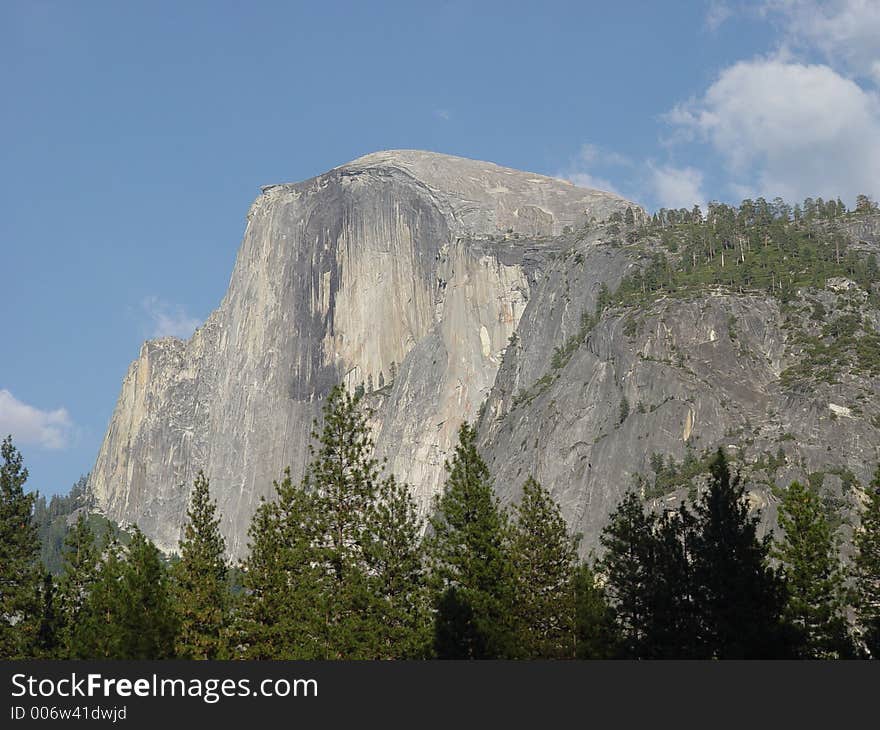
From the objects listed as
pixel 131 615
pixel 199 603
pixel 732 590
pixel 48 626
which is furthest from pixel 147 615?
pixel 732 590

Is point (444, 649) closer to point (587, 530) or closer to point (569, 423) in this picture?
point (587, 530)

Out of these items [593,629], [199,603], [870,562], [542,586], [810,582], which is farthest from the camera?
[870,562]

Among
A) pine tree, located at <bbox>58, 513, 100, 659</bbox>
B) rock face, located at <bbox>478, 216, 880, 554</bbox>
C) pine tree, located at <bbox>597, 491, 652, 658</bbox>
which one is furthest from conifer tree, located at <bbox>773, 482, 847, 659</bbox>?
rock face, located at <bbox>478, 216, 880, 554</bbox>

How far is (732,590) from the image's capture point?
48.3 metres

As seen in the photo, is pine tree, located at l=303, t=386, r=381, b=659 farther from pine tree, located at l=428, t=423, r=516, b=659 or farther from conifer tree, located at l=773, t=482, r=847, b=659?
conifer tree, located at l=773, t=482, r=847, b=659

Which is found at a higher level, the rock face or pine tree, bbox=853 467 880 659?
the rock face

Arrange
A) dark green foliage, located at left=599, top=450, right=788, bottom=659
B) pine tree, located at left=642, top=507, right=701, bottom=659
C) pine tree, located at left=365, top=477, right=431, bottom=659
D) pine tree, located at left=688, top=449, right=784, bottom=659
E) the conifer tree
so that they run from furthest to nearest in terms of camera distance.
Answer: pine tree, located at left=642, top=507, right=701, bottom=659 → the conifer tree → dark green foliage, located at left=599, top=450, right=788, bottom=659 → pine tree, located at left=688, top=449, right=784, bottom=659 → pine tree, located at left=365, top=477, right=431, bottom=659

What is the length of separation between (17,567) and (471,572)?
2390 cm

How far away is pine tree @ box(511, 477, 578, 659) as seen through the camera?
164ft

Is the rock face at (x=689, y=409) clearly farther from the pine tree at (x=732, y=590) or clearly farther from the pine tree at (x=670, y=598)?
the pine tree at (x=732, y=590)

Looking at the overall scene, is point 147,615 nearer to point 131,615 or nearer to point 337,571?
point 131,615

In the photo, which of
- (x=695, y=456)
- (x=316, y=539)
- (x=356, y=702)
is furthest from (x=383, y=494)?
(x=695, y=456)

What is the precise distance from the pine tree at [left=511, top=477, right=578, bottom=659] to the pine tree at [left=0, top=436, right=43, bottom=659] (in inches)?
942

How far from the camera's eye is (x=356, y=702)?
22.5m
